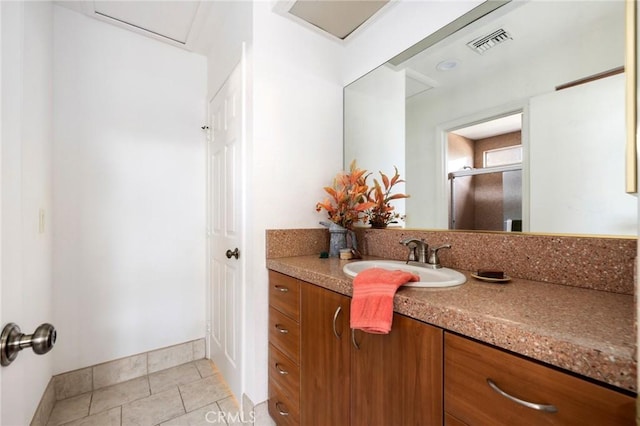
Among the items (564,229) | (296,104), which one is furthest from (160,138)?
(564,229)

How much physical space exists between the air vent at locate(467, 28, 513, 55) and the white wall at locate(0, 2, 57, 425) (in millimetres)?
1512

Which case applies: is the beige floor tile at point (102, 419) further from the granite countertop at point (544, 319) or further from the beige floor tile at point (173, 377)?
the granite countertop at point (544, 319)

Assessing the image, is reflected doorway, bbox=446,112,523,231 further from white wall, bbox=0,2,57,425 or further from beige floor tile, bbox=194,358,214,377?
beige floor tile, bbox=194,358,214,377

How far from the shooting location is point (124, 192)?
187cm

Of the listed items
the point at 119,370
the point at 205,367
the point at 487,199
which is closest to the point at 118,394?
the point at 119,370

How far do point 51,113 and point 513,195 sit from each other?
8.26 ft

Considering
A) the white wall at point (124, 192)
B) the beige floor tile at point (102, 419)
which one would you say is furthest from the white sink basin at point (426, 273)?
the beige floor tile at point (102, 419)

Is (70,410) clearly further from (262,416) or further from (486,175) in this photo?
(486,175)

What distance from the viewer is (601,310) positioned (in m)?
0.64

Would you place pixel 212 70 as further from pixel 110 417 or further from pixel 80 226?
pixel 110 417

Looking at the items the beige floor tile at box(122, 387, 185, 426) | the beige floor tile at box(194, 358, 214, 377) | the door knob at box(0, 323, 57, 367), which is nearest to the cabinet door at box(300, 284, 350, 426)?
the door knob at box(0, 323, 57, 367)

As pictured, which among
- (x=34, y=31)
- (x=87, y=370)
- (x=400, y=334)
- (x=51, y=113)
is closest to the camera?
(x=400, y=334)

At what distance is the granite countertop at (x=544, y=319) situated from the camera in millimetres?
446

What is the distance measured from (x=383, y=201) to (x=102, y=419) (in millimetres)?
1998
